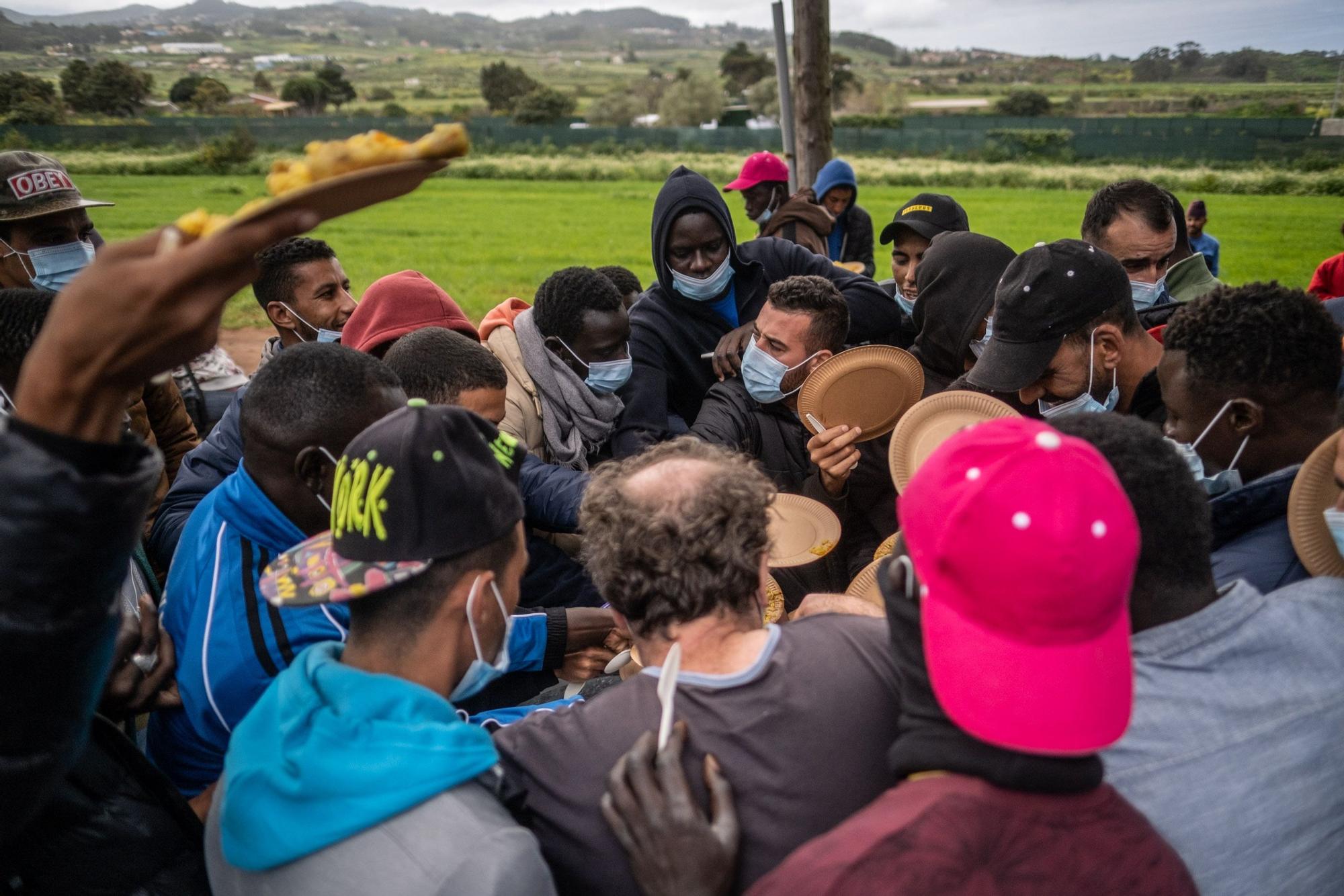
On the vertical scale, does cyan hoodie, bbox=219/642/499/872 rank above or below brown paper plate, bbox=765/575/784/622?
above

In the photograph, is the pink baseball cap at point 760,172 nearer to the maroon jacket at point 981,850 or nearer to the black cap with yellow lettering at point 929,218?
the black cap with yellow lettering at point 929,218

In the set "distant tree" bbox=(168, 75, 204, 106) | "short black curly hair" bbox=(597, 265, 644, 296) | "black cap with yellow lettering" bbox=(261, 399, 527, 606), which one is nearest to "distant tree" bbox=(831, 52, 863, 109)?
"distant tree" bbox=(168, 75, 204, 106)

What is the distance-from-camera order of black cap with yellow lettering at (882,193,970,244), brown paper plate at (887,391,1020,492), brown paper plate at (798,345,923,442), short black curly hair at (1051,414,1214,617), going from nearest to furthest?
short black curly hair at (1051,414,1214,617)
brown paper plate at (887,391,1020,492)
brown paper plate at (798,345,923,442)
black cap with yellow lettering at (882,193,970,244)

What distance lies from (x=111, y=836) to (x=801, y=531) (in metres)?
2.22

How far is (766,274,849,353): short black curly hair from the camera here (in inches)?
145

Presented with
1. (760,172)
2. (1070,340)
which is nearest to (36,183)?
(1070,340)

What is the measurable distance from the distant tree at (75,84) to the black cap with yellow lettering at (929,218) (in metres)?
8.38

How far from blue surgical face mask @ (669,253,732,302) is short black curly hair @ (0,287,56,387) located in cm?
284

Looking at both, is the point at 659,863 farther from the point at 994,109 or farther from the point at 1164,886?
the point at 994,109

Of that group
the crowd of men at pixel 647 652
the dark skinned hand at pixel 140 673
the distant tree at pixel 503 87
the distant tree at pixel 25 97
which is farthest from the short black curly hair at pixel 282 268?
the distant tree at pixel 503 87

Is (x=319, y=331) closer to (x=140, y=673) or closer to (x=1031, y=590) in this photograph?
(x=140, y=673)

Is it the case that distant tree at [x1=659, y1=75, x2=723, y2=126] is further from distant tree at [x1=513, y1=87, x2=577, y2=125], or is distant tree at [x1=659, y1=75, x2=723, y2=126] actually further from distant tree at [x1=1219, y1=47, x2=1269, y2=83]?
distant tree at [x1=1219, y1=47, x2=1269, y2=83]

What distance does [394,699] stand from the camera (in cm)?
157

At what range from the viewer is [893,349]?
11.0 ft
